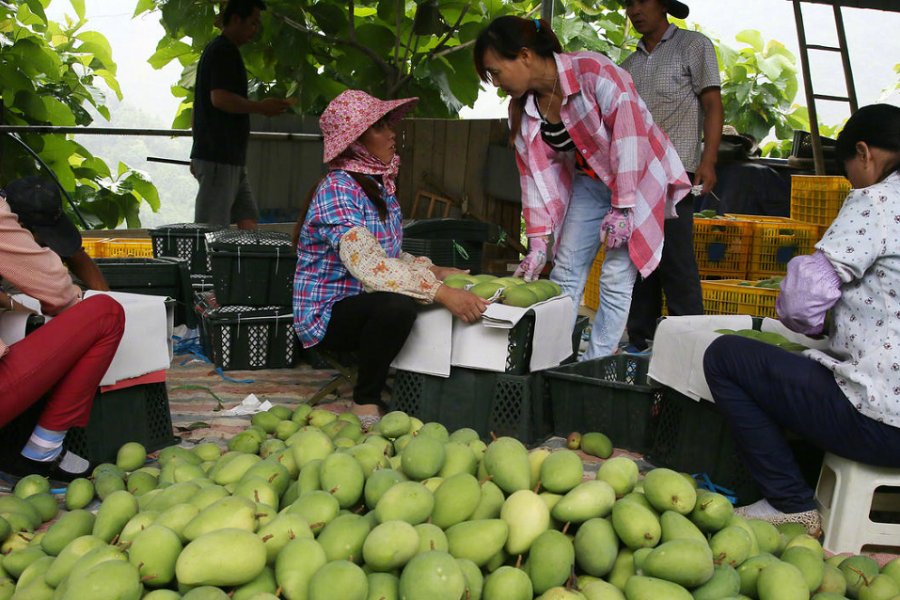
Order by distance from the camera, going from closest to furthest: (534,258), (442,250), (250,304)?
(534,258) < (250,304) < (442,250)

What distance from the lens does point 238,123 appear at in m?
5.10

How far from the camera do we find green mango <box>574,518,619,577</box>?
140cm

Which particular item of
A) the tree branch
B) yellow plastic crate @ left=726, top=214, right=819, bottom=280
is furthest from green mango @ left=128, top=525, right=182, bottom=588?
the tree branch

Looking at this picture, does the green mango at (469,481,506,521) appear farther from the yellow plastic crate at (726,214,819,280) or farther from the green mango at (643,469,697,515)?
the yellow plastic crate at (726,214,819,280)

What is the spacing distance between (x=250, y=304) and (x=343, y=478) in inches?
108

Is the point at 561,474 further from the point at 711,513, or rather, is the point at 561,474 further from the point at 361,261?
the point at 361,261

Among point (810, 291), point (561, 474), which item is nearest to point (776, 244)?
point (810, 291)

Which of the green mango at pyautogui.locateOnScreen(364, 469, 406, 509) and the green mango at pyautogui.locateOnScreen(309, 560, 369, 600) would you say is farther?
the green mango at pyautogui.locateOnScreen(364, 469, 406, 509)

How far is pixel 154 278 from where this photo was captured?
434 cm

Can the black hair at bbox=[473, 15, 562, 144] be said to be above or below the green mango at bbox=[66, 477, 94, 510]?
above

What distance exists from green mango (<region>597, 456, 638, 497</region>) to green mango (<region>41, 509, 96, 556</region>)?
→ 1.10 meters

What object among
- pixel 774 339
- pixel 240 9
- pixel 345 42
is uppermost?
pixel 345 42

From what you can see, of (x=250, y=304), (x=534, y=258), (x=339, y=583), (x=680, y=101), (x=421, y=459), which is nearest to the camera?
(x=339, y=583)

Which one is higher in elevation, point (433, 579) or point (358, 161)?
point (358, 161)
